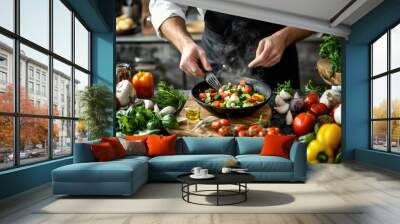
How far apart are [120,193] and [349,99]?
5420mm

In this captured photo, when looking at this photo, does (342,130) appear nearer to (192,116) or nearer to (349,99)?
(349,99)

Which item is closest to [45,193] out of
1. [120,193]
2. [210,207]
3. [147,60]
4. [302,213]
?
[120,193]

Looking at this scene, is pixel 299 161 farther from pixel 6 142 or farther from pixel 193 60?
pixel 193 60

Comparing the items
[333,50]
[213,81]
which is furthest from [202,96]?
[333,50]

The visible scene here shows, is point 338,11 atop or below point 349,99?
atop

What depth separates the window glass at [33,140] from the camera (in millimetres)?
4961

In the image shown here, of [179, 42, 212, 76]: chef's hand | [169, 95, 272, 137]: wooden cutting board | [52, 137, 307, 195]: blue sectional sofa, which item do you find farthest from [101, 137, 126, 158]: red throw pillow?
[179, 42, 212, 76]: chef's hand

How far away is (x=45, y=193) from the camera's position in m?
4.73

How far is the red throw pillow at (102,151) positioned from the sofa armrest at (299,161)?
2.31m

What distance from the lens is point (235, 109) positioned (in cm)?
744

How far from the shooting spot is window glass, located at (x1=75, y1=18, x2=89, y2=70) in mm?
7125

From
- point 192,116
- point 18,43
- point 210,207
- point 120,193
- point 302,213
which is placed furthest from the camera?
point 192,116

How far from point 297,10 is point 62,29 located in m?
3.65

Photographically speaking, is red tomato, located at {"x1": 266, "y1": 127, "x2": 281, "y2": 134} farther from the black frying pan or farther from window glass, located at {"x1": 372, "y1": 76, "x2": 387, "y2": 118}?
window glass, located at {"x1": 372, "y1": 76, "x2": 387, "y2": 118}
